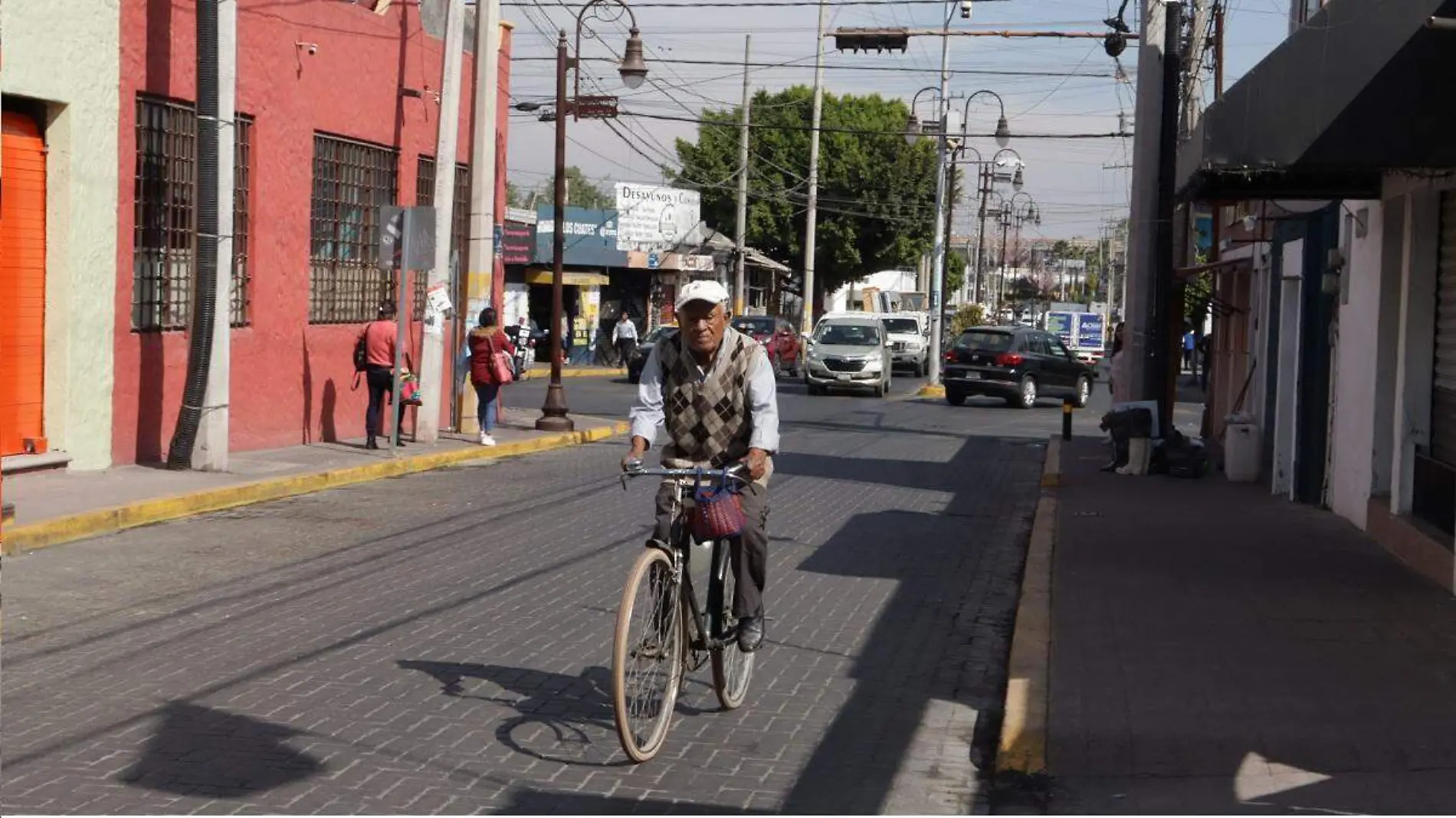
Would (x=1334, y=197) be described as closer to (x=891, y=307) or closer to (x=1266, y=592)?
(x=1266, y=592)

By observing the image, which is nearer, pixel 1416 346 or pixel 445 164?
pixel 1416 346

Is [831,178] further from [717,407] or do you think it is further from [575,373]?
[717,407]

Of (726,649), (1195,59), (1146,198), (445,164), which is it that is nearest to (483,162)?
(445,164)

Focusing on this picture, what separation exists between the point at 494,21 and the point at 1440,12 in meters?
14.6

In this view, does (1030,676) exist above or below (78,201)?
below

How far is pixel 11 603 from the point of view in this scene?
9969 millimetres

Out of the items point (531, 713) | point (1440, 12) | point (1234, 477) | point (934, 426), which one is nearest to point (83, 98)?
point (531, 713)

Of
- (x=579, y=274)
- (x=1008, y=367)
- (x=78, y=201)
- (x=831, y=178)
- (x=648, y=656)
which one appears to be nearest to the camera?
(x=648, y=656)

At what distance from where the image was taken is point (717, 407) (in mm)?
7293

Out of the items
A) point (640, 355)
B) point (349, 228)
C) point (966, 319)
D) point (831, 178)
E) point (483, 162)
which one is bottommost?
point (640, 355)

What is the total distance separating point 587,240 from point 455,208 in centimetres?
2739

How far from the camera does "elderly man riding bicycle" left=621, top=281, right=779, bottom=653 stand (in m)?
7.22

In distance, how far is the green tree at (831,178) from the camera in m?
69.6

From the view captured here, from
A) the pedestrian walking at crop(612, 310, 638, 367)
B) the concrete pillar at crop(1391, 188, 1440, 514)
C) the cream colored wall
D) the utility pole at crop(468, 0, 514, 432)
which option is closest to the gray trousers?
the concrete pillar at crop(1391, 188, 1440, 514)
